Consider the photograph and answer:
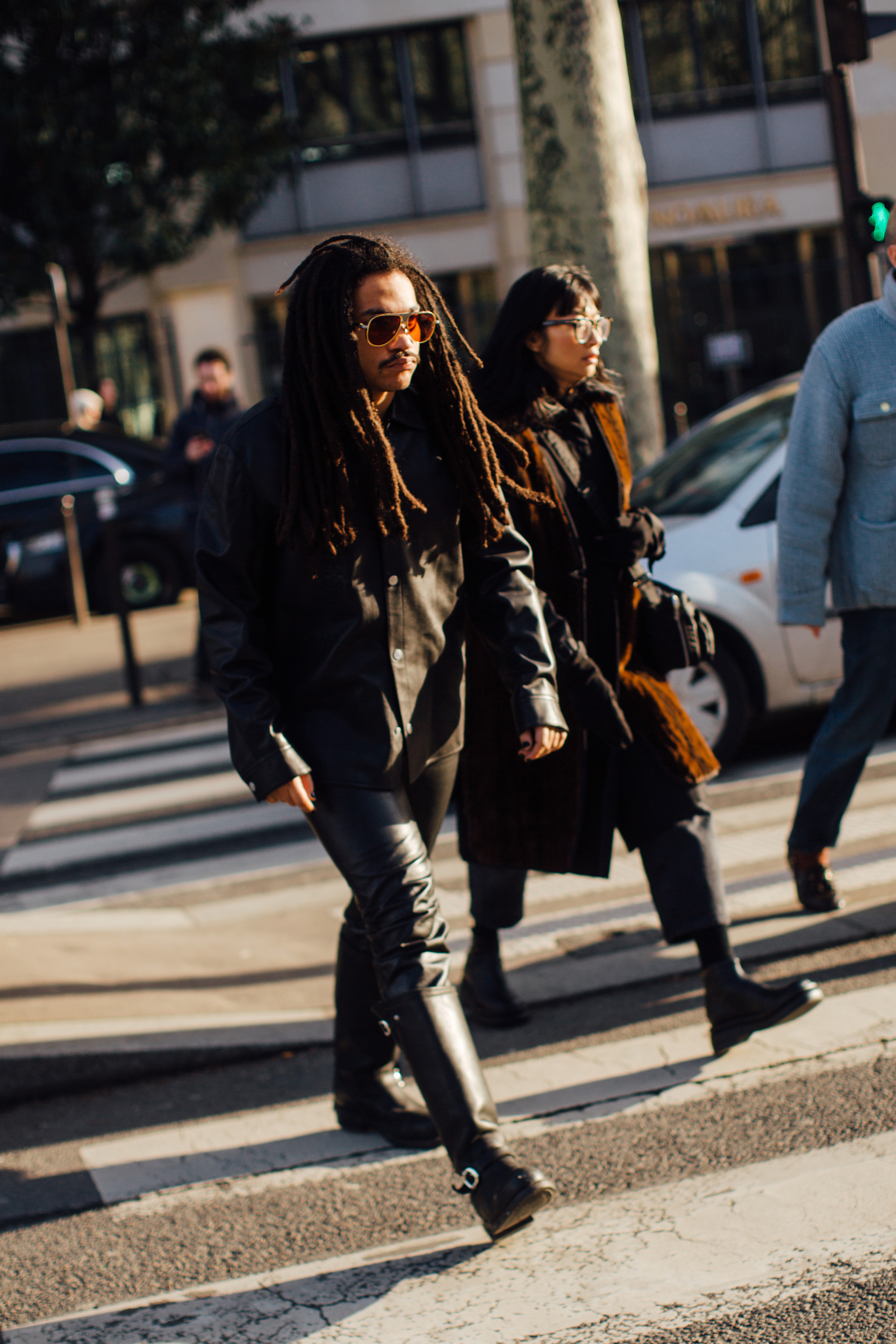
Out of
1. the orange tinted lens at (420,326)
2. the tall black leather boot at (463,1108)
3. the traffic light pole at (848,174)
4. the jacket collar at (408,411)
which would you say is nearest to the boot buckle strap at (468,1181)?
the tall black leather boot at (463,1108)

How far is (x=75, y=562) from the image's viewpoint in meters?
12.2

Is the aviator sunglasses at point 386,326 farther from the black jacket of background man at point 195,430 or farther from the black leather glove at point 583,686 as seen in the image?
the black jacket of background man at point 195,430

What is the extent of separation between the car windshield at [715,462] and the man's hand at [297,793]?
13.1 ft

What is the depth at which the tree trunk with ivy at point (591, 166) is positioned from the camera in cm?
829

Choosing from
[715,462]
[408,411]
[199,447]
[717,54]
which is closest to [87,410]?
[199,447]

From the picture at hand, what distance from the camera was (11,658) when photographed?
11836mm

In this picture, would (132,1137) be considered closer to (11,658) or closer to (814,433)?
(814,433)

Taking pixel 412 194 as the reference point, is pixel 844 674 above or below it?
below

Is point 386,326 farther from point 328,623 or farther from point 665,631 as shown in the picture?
point 665,631

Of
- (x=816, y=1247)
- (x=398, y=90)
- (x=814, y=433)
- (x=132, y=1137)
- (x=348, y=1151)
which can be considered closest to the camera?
(x=816, y=1247)

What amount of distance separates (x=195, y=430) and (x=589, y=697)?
6.07 m

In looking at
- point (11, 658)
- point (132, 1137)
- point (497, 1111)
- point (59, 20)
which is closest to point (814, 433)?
point (497, 1111)

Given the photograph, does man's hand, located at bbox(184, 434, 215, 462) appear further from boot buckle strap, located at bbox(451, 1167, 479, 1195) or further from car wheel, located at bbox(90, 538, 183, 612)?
boot buckle strap, located at bbox(451, 1167, 479, 1195)

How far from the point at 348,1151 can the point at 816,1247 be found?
112 cm
